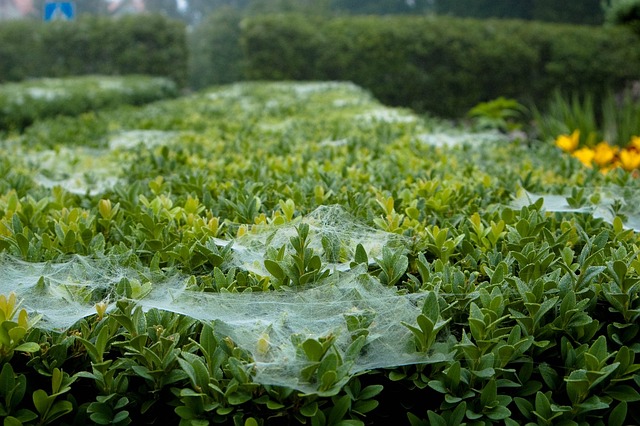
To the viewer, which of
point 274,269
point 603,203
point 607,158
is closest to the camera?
point 274,269

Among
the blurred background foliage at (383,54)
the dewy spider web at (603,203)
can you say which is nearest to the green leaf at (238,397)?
the dewy spider web at (603,203)

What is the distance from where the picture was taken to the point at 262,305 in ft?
4.74

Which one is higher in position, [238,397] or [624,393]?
[238,397]

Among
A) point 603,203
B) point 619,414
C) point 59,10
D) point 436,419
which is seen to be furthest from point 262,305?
point 59,10

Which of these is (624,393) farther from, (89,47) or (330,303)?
(89,47)

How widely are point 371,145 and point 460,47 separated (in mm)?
11550

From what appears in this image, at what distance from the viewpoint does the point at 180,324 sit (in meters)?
1.38

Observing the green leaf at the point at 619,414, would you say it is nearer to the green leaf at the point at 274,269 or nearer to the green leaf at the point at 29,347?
the green leaf at the point at 274,269

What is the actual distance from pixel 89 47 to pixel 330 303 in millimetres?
15184

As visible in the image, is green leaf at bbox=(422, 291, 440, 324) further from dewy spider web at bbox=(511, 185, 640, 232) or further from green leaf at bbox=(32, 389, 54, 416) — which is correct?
dewy spider web at bbox=(511, 185, 640, 232)

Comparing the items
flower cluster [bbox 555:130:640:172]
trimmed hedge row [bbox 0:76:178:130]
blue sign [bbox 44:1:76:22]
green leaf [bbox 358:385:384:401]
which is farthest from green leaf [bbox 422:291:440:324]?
blue sign [bbox 44:1:76:22]

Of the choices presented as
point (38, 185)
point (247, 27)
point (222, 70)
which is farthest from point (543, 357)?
point (222, 70)

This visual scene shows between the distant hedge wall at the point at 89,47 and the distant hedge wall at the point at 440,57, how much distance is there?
2.40m

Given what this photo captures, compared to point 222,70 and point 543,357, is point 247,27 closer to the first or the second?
point 222,70
